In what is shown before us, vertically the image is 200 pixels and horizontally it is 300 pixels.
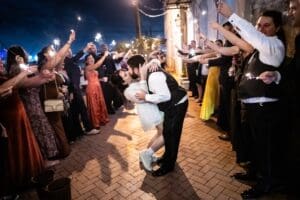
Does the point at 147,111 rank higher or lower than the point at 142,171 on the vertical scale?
higher

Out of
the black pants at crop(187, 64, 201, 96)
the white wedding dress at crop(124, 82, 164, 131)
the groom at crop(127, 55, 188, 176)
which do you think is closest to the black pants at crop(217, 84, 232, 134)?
the groom at crop(127, 55, 188, 176)

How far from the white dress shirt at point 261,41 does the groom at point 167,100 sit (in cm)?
132

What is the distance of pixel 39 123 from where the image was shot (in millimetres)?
4188

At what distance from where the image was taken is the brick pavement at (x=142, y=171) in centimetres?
325

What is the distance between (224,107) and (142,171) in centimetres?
260

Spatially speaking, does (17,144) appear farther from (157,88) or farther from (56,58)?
(157,88)

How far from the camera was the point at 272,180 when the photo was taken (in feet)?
9.52

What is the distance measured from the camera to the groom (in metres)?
3.31

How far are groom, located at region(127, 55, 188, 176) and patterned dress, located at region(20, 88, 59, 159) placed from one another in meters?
1.95

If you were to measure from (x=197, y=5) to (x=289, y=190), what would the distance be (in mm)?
12059

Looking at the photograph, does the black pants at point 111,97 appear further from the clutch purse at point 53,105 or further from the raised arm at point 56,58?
the clutch purse at point 53,105

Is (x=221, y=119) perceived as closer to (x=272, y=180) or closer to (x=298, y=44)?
(x=272, y=180)

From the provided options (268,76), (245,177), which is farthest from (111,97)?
(268,76)

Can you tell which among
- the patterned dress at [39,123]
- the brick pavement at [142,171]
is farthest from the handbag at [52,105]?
the brick pavement at [142,171]
